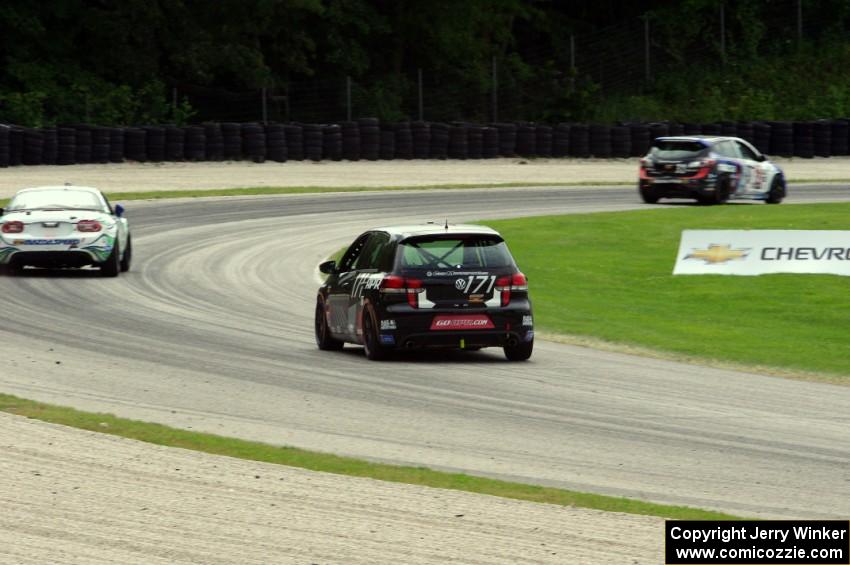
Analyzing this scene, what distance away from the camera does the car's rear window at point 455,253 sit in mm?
15305

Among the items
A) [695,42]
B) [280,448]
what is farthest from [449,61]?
[280,448]

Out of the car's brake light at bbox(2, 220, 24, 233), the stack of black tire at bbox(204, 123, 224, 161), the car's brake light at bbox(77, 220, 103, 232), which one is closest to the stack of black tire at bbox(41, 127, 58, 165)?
the stack of black tire at bbox(204, 123, 224, 161)

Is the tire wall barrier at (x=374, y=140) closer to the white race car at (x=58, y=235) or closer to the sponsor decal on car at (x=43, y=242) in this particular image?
the white race car at (x=58, y=235)

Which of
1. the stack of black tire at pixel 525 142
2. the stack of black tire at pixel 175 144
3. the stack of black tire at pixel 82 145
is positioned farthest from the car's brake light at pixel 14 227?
the stack of black tire at pixel 525 142

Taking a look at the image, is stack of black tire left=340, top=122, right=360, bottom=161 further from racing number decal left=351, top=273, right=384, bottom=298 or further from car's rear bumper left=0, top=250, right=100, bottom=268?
racing number decal left=351, top=273, right=384, bottom=298

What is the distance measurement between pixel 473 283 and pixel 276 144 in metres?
32.4

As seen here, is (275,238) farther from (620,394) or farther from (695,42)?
(695,42)

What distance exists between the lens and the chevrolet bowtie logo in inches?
850

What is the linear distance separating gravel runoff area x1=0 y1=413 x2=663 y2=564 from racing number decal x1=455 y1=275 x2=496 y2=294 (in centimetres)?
540

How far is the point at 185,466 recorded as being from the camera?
9.84 metres

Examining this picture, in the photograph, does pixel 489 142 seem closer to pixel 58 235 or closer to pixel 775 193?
pixel 775 193

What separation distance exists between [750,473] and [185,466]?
3507 millimetres

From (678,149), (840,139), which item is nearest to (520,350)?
(678,149)

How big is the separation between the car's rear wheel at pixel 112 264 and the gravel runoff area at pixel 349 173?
16.7m
